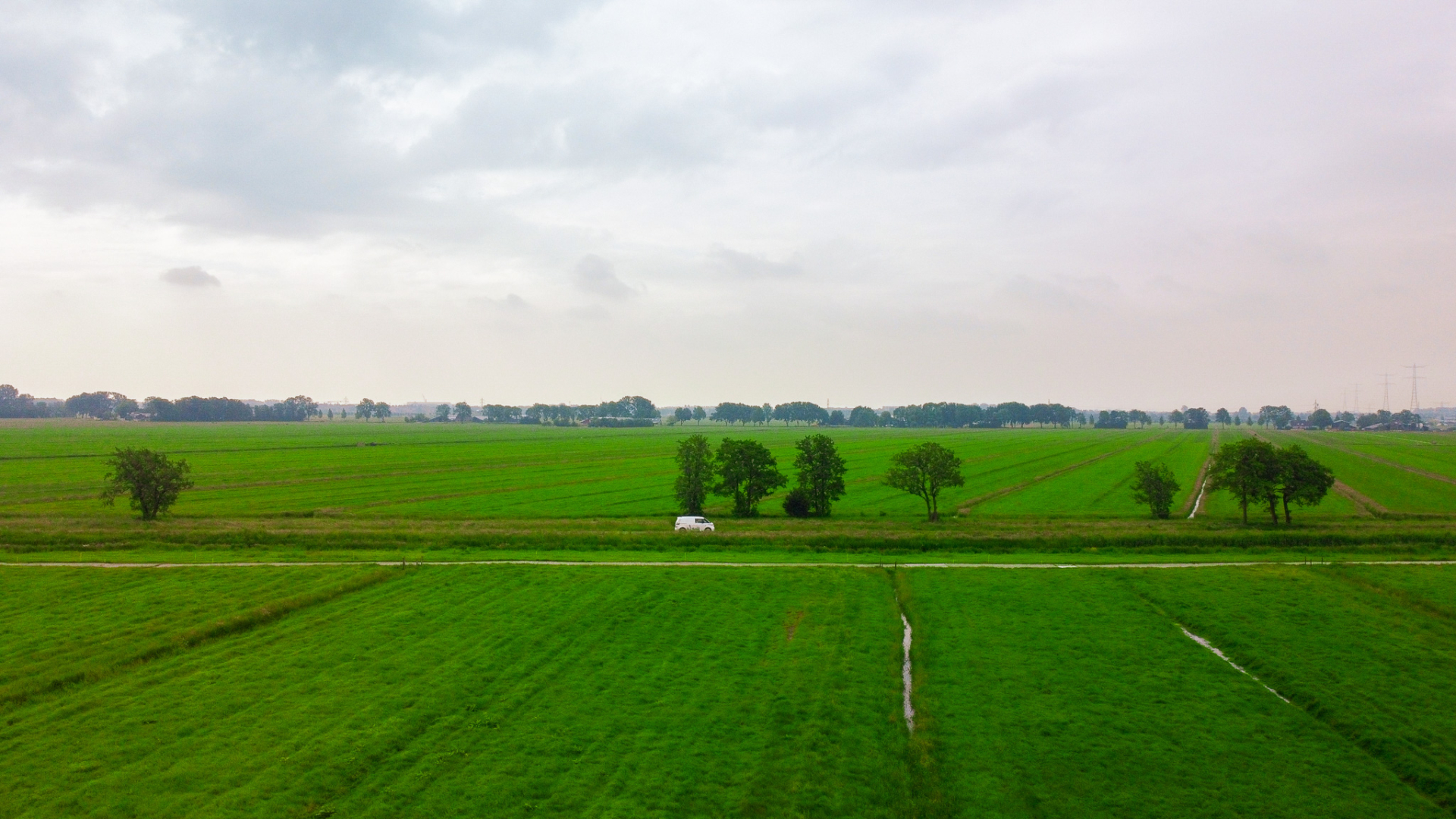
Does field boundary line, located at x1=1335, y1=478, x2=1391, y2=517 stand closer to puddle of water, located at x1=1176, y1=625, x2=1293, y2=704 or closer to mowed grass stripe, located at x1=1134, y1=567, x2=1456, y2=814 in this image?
mowed grass stripe, located at x1=1134, y1=567, x2=1456, y2=814

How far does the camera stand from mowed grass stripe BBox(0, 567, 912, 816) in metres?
17.7

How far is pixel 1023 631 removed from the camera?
30.3m

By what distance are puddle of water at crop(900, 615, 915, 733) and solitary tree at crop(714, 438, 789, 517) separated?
3338 centimetres

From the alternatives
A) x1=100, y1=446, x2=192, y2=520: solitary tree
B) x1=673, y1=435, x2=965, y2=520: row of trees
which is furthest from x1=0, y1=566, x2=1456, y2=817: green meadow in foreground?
x1=673, y1=435, x2=965, y2=520: row of trees

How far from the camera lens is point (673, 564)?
4081 cm

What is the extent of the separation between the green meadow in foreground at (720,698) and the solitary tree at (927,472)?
25.7 m

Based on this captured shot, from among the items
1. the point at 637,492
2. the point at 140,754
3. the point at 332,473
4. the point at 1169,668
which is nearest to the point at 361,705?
the point at 140,754

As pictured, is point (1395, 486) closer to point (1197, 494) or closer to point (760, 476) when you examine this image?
point (1197, 494)

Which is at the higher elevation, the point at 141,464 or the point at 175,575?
the point at 141,464

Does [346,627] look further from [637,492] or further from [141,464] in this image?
[637,492]

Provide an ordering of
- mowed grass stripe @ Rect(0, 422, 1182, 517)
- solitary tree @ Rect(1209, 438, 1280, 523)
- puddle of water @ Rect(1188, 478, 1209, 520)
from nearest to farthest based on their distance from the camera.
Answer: solitary tree @ Rect(1209, 438, 1280, 523) < puddle of water @ Rect(1188, 478, 1209, 520) < mowed grass stripe @ Rect(0, 422, 1182, 517)

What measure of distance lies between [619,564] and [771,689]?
707 inches

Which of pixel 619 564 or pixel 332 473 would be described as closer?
pixel 619 564

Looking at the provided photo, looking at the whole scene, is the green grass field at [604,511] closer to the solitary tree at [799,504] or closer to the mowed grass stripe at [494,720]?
the solitary tree at [799,504]
